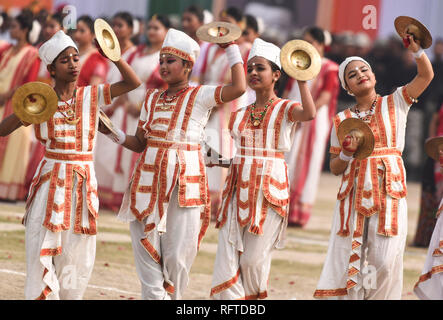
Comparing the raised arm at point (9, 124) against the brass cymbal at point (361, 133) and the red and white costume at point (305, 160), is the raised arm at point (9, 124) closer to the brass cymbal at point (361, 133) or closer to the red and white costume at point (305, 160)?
the brass cymbal at point (361, 133)

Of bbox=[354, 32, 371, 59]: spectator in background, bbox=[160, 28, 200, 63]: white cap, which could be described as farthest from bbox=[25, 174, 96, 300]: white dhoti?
bbox=[354, 32, 371, 59]: spectator in background

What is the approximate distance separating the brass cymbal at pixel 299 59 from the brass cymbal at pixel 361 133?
0.36 m

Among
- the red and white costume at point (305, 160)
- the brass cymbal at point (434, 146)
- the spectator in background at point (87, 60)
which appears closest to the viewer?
the brass cymbal at point (434, 146)

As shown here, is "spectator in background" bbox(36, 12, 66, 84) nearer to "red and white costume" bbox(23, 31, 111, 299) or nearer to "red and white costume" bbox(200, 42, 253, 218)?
"red and white costume" bbox(200, 42, 253, 218)

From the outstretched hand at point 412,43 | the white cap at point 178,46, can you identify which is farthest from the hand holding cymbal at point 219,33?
the outstretched hand at point 412,43

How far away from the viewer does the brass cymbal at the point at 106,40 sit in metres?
5.40

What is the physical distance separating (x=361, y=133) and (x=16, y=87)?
17.4ft

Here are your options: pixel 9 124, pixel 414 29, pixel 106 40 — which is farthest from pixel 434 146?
pixel 9 124

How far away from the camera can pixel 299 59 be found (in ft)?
18.8

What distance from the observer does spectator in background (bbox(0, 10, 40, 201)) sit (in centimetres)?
994

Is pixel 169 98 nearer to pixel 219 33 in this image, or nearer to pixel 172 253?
pixel 219 33

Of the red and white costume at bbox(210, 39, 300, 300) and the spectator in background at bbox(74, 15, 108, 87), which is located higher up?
the spectator in background at bbox(74, 15, 108, 87)
